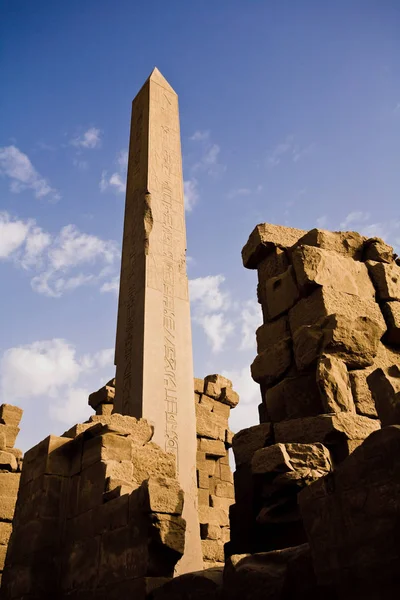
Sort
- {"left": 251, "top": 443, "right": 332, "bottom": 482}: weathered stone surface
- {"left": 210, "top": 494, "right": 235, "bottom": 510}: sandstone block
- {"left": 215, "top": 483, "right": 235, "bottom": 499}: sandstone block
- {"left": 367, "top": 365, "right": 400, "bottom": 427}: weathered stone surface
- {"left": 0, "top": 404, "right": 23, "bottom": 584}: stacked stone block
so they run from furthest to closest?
{"left": 215, "top": 483, "right": 235, "bottom": 499}: sandstone block
{"left": 210, "top": 494, "right": 235, "bottom": 510}: sandstone block
{"left": 0, "top": 404, "right": 23, "bottom": 584}: stacked stone block
{"left": 251, "top": 443, "right": 332, "bottom": 482}: weathered stone surface
{"left": 367, "top": 365, "right": 400, "bottom": 427}: weathered stone surface

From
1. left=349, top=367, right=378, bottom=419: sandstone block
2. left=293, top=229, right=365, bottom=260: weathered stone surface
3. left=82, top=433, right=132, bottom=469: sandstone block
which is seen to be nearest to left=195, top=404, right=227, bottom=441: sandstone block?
left=82, top=433, right=132, bottom=469: sandstone block

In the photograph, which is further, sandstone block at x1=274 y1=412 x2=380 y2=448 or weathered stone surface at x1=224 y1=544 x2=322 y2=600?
sandstone block at x1=274 y1=412 x2=380 y2=448

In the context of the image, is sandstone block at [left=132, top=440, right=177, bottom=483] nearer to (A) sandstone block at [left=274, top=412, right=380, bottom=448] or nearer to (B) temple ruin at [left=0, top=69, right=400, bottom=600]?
(B) temple ruin at [left=0, top=69, right=400, bottom=600]

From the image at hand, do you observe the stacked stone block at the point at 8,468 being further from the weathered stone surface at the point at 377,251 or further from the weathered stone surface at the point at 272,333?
the weathered stone surface at the point at 377,251

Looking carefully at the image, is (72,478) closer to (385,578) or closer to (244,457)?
(244,457)

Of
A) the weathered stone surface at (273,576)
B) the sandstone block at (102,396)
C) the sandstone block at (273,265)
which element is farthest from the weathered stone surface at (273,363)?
the sandstone block at (102,396)

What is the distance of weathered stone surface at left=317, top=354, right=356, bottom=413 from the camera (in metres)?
3.49

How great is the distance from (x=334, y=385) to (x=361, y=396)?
8.4 inches

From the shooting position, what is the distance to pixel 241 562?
2576 mm

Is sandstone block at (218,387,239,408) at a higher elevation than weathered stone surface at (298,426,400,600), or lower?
higher

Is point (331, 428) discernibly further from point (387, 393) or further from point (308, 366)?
point (387, 393)

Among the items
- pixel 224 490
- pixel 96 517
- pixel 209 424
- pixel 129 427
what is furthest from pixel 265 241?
pixel 224 490

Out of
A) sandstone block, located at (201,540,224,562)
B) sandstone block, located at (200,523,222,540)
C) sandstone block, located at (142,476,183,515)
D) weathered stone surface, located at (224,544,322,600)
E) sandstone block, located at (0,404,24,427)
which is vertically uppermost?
sandstone block, located at (0,404,24,427)

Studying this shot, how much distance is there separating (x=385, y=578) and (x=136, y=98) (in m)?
8.34
